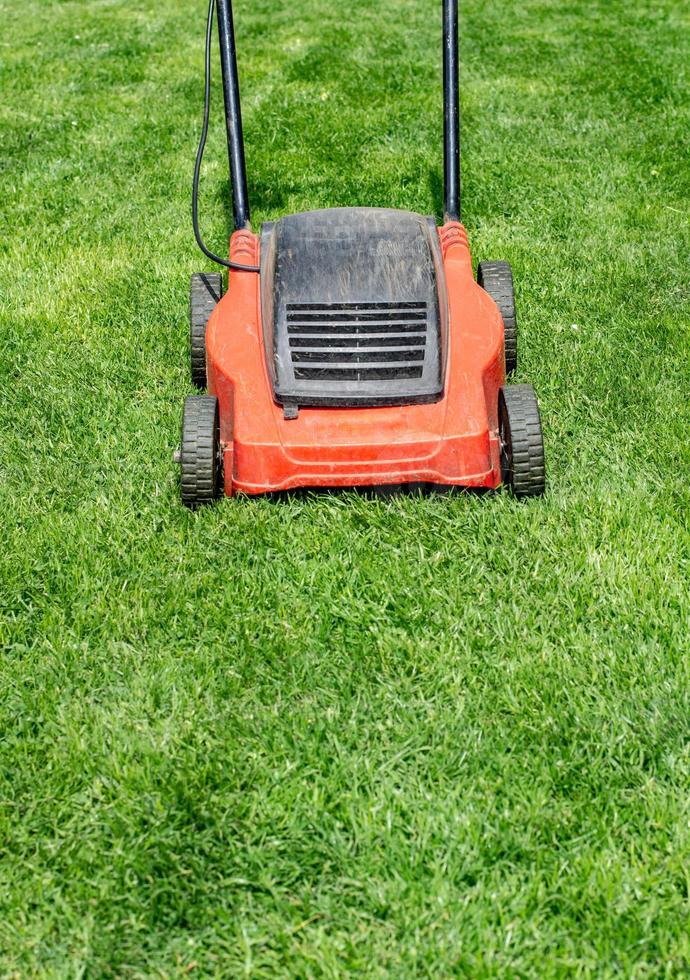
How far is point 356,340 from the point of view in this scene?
2846 mm

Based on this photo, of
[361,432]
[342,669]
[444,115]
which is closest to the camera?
[342,669]

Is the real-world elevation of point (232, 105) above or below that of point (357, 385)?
above

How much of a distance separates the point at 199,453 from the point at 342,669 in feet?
2.45

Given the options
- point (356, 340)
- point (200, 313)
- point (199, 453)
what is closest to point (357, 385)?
point (356, 340)

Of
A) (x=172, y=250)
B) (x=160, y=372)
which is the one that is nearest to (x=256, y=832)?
(x=160, y=372)

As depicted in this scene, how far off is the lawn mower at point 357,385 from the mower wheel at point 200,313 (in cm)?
49

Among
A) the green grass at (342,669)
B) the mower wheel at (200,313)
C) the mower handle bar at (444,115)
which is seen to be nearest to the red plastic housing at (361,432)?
the green grass at (342,669)

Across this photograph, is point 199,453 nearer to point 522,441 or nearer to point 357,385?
point 357,385

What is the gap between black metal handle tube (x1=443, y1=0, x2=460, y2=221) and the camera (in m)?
3.53

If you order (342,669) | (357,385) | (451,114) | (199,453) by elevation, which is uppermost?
(451,114)

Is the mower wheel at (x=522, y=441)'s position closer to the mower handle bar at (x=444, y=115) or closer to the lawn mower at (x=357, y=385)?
the lawn mower at (x=357, y=385)

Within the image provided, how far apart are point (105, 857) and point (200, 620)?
2.27 feet

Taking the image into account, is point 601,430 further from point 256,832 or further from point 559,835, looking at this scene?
point 256,832

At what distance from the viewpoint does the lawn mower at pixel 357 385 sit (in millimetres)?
2805
